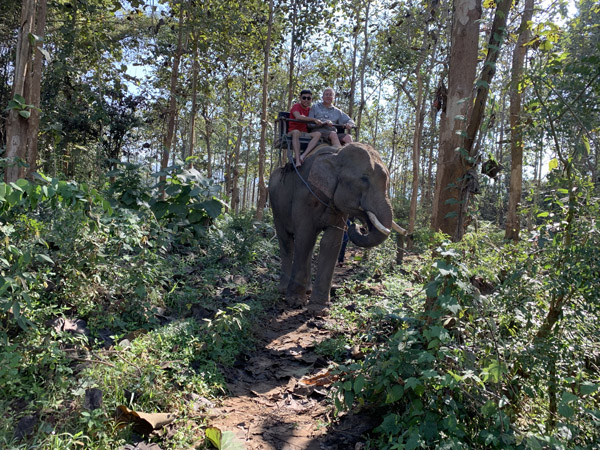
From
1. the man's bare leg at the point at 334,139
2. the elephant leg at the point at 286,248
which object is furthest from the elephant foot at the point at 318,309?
the man's bare leg at the point at 334,139

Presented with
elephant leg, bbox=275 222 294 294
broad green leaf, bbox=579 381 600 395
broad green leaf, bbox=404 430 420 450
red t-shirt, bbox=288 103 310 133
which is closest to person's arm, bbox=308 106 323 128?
red t-shirt, bbox=288 103 310 133

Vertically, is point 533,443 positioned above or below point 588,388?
below

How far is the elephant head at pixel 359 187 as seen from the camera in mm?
5793

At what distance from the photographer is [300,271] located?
680 cm

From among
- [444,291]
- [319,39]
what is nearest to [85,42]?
[319,39]

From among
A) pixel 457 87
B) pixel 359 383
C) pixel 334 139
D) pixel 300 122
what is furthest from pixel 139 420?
pixel 300 122

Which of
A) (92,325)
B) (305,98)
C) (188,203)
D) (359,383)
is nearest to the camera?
(359,383)

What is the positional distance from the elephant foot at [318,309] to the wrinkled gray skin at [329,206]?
0.02 meters

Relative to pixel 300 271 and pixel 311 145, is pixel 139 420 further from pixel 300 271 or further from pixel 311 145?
pixel 311 145

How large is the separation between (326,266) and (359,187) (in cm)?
134

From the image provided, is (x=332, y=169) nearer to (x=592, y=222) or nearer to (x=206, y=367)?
(x=206, y=367)

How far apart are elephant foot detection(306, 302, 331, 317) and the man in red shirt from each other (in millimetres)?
2213

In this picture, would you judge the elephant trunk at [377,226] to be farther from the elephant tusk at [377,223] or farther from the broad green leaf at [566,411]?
the broad green leaf at [566,411]

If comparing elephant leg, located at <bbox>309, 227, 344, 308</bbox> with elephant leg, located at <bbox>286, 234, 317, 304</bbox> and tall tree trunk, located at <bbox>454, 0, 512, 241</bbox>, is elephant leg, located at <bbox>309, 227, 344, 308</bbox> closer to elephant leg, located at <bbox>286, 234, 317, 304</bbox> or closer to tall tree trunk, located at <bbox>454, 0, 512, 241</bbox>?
elephant leg, located at <bbox>286, 234, 317, 304</bbox>
